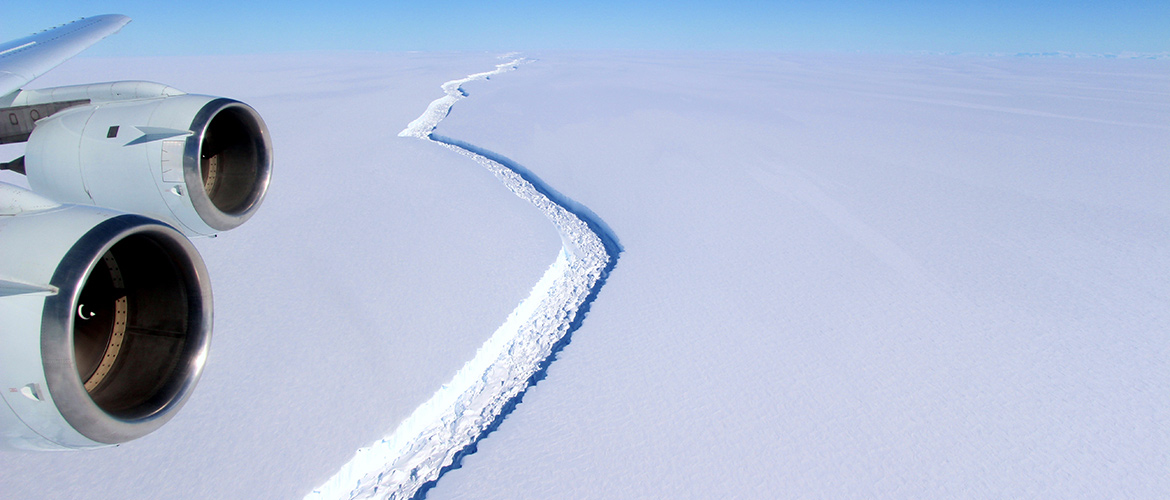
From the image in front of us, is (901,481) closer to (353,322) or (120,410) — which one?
(120,410)

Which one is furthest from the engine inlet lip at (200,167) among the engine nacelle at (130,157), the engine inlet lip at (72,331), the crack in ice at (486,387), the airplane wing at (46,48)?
the crack in ice at (486,387)

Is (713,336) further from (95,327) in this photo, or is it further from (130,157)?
(130,157)

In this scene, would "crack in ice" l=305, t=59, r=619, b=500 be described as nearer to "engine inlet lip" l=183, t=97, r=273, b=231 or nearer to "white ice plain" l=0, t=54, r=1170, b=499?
"white ice plain" l=0, t=54, r=1170, b=499

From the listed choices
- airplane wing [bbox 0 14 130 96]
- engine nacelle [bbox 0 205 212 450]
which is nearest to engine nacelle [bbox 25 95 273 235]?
airplane wing [bbox 0 14 130 96]

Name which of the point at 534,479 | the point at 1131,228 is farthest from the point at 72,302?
the point at 1131,228

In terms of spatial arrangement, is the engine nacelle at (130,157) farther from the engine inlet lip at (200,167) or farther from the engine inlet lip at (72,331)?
the engine inlet lip at (72,331)

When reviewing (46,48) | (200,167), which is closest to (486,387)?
(200,167)
